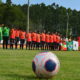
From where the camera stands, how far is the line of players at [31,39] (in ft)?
100

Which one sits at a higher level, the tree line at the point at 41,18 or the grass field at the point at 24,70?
the tree line at the point at 41,18

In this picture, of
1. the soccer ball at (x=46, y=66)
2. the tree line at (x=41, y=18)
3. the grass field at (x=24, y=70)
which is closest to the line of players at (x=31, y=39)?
the grass field at (x=24, y=70)

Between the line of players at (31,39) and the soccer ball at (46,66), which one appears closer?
the soccer ball at (46,66)

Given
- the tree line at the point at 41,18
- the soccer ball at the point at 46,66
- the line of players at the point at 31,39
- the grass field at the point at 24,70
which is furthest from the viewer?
the tree line at the point at 41,18

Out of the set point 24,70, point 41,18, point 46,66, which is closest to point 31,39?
point 24,70

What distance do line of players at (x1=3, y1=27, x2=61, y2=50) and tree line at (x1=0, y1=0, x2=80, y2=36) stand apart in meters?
38.0

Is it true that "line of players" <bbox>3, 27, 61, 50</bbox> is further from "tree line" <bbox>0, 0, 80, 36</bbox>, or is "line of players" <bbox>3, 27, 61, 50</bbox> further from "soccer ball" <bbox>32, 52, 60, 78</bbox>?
"tree line" <bbox>0, 0, 80, 36</bbox>

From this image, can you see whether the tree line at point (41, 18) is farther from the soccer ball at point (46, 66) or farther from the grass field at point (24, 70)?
the soccer ball at point (46, 66)

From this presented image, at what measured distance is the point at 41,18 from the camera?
410 feet

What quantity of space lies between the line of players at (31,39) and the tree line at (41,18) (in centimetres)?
3795

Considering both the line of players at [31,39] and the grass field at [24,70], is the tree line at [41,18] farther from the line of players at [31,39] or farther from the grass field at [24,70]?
Result: the grass field at [24,70]

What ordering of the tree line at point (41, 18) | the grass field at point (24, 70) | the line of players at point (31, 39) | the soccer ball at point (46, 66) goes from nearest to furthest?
the soccer ball at point (46, 66) < the grass field at point (24, 70) < the line of players at point (31, 39) < the tree line at point (41, 18)

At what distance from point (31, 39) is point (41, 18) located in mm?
91288

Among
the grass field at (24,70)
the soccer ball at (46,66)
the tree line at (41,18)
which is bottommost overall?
the grass field at (24,70)
